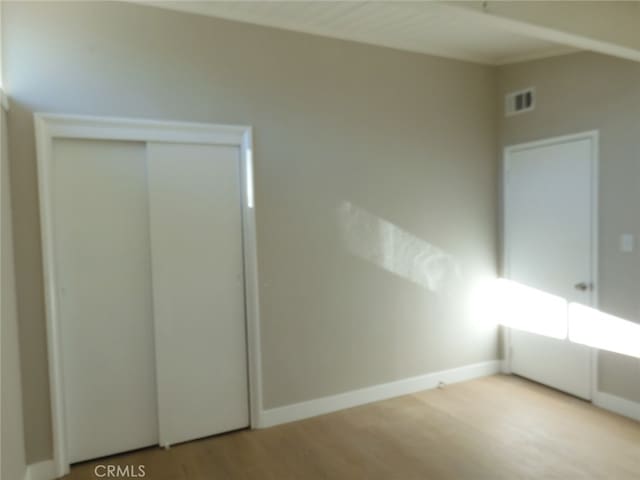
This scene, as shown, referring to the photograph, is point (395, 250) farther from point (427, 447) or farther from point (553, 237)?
point (427, 447)

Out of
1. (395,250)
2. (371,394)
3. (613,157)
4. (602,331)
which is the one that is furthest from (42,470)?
(613,157)

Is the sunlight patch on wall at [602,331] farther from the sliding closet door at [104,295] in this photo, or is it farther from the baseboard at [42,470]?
the baseboard at [42,470]

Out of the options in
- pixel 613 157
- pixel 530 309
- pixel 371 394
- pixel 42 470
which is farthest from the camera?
pixel 530 309

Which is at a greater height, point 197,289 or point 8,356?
point 197,289

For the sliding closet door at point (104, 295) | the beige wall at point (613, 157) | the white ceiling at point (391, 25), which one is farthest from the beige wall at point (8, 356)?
the beige wall at point (613, 157)

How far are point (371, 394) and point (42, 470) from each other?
2311 mm

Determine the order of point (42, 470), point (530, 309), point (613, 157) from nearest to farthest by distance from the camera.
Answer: point (42, 470), point (613, 157), point (530, 309)

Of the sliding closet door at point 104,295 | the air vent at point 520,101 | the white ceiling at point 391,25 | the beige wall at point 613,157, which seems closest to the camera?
the sliding closet door at point 104,295

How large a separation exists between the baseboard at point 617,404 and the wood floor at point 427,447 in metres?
0.07

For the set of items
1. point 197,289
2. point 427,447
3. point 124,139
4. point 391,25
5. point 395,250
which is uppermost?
point 391,25

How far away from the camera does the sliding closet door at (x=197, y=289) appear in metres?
2.86

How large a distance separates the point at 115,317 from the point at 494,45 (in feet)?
12.0

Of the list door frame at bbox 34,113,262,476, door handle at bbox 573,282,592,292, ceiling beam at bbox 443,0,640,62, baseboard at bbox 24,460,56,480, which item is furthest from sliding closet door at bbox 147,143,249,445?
door handle at bbox 573,282,592,292

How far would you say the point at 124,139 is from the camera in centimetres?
274
